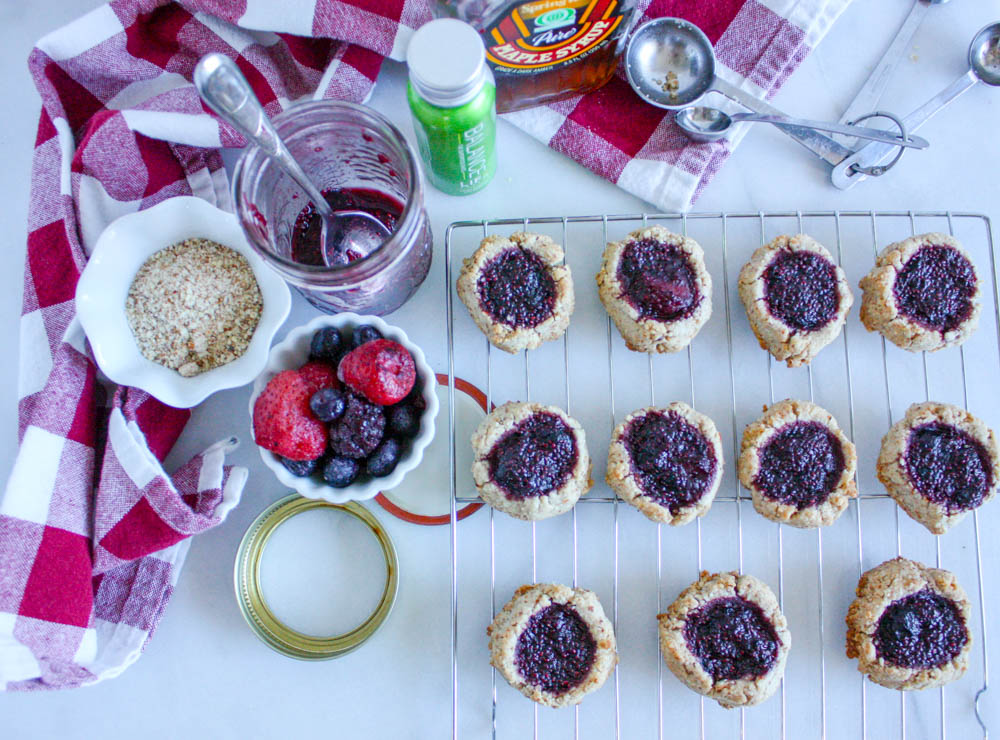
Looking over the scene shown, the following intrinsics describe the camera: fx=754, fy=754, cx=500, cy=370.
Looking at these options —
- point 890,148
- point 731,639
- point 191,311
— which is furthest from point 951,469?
point 191,311

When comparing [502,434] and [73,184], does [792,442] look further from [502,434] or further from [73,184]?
[73,184]

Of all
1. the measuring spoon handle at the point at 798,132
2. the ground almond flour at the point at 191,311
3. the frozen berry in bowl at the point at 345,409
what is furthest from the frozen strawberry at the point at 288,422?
the measuring spoon handle at the point at 798,132

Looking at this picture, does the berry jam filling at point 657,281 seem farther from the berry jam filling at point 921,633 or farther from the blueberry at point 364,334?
the berry jam filling at point 921,633

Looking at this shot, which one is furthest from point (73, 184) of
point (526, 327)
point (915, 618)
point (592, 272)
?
point (915, 618)

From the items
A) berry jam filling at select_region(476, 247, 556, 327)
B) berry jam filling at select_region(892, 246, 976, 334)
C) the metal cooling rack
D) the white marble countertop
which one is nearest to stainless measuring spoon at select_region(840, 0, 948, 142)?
the white marble countertop

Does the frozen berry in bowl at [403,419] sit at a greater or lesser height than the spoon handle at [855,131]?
lesser

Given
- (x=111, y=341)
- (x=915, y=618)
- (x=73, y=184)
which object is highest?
(x=73, y=184)
